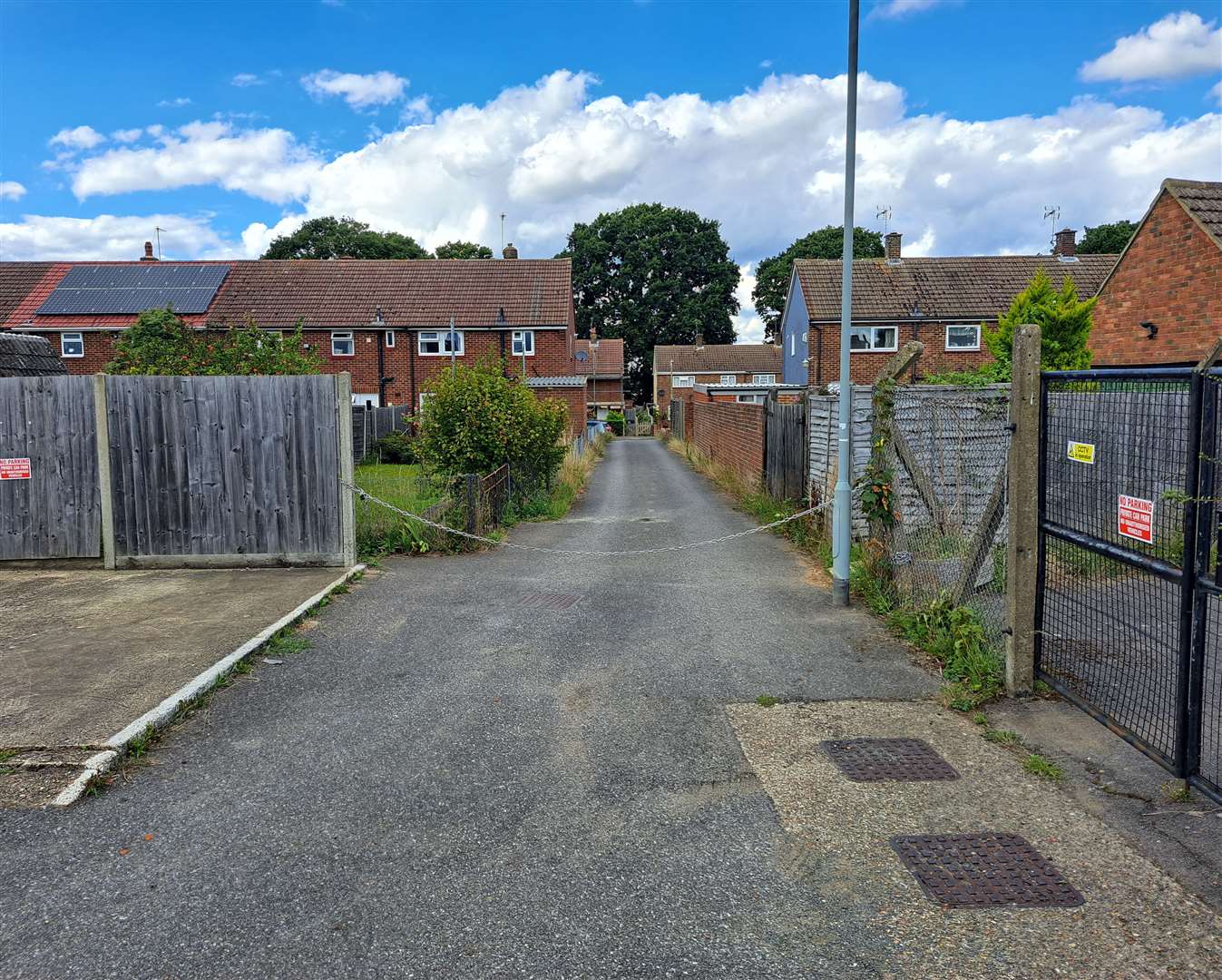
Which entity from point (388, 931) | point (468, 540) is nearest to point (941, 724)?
point (388, 931)

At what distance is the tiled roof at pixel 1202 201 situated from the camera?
46.3 ft

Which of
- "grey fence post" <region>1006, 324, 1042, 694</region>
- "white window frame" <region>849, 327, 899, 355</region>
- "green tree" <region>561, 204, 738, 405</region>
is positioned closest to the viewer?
"grey fence post" <region>1006, 324, 1042, 694</region>

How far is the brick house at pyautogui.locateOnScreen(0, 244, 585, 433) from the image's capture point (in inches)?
1412

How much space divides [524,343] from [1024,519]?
106 ft

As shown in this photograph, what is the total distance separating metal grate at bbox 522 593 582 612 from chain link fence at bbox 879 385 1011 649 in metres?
3.12

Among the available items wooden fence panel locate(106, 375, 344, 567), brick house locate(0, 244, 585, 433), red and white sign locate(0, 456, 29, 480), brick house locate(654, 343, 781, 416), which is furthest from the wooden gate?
brick house locate(654, 343, 781, 416)

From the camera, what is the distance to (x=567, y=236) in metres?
82.0

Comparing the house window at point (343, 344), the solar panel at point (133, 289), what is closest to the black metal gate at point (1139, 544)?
the house window at point (343, 344)

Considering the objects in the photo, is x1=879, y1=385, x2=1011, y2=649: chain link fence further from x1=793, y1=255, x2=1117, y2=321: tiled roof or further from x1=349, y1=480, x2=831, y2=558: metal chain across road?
x1=793, y1=255, x2=1117, y2=321: tiled roof

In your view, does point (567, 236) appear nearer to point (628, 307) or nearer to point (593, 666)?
point (628, 307)

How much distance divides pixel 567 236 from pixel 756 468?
6855cm

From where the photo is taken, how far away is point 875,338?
117ft

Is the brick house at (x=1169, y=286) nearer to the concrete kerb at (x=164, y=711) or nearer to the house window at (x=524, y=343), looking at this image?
the concrete kerb at (x=164, y=711)

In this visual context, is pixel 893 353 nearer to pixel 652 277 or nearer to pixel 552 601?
pixel 552 601
